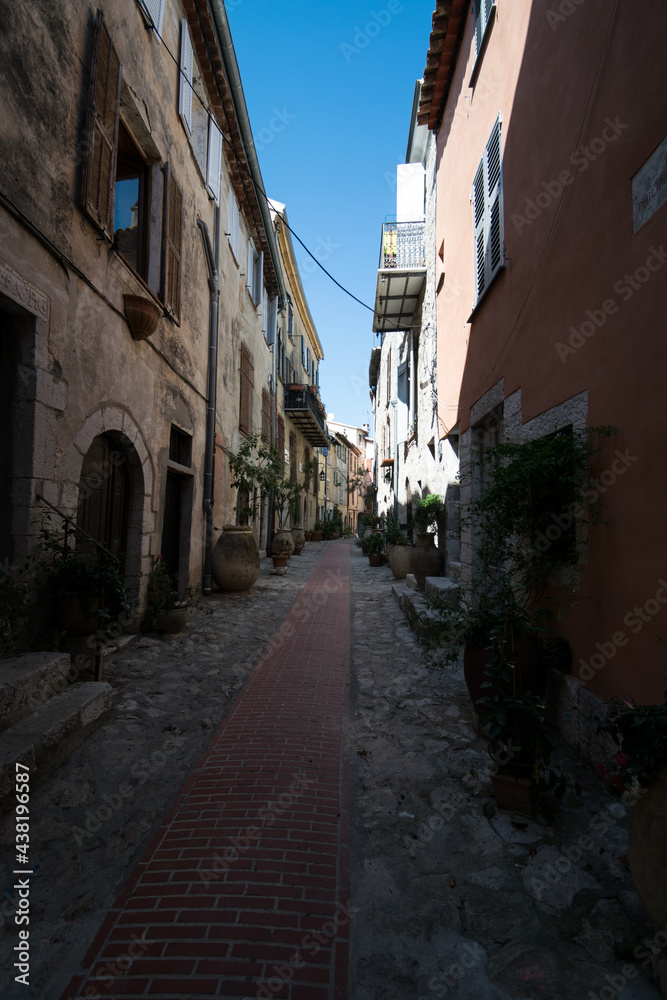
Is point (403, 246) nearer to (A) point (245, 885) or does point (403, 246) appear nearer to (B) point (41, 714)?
(B) point (41, 714)

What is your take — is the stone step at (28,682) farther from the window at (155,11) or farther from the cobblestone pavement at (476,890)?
the window at (155,11)

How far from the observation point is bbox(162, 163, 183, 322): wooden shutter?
21.0 ft

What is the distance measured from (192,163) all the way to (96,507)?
18.6ft

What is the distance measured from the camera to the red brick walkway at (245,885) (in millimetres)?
1703

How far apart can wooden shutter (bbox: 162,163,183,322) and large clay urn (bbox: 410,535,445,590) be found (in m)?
5.10

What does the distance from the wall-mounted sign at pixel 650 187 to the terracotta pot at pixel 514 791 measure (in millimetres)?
2919

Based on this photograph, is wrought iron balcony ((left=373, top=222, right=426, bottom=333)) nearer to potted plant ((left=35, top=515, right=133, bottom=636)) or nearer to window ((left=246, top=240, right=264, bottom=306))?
window ((left=246, top=240, right=264, bottom=306))

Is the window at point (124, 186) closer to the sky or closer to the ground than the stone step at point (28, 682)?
closer to the sky

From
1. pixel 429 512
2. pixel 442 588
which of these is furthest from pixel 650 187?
pixel 429 512

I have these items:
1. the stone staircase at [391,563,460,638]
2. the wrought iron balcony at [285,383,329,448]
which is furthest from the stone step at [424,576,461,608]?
the wrought iron balcony at [285,383,329,448]

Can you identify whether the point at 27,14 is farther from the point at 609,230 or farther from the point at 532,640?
the point at 532,640

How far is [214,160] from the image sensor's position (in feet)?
28.4

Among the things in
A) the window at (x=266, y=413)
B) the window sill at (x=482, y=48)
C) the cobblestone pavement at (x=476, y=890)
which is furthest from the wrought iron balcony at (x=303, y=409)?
the cobblestone pavement at (x=476, y=890)

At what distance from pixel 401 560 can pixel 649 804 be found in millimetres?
8746
